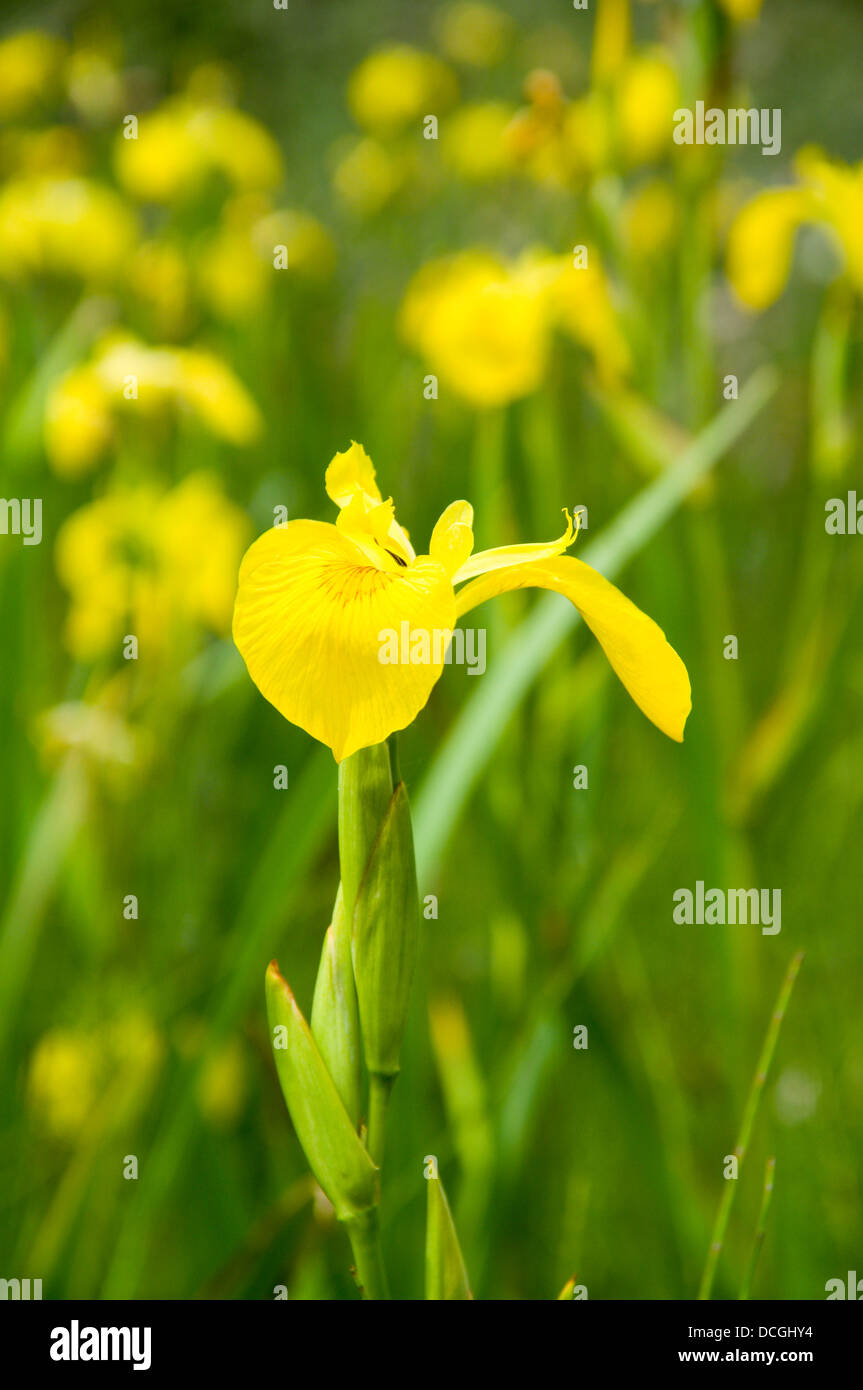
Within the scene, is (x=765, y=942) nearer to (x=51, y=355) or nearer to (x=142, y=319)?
(x=51, y=355)

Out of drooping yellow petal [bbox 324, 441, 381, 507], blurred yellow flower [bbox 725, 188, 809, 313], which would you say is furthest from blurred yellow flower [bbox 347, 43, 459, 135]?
drooping yellow petal [bbox 324, 441, 381, 507]

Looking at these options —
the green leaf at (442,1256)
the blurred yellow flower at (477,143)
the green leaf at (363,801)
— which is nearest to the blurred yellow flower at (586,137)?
the green leaf at (363,801)

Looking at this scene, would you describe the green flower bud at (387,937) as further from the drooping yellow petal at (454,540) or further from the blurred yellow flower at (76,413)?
the blurred yellow flower at (76,413)

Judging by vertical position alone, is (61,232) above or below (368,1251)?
above

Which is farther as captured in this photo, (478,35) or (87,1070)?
(478,35)

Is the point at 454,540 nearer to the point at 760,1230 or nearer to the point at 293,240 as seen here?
the point at 760,1230

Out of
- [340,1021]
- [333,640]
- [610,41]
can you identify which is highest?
[610,41]

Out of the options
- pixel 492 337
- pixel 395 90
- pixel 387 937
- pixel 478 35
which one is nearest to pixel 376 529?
pixel 387 937

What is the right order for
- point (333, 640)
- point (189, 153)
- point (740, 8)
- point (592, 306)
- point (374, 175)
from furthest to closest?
point (374, 175) < point (189, 153) < point (592, 306) < point (740, 8) < point (333, 640)
